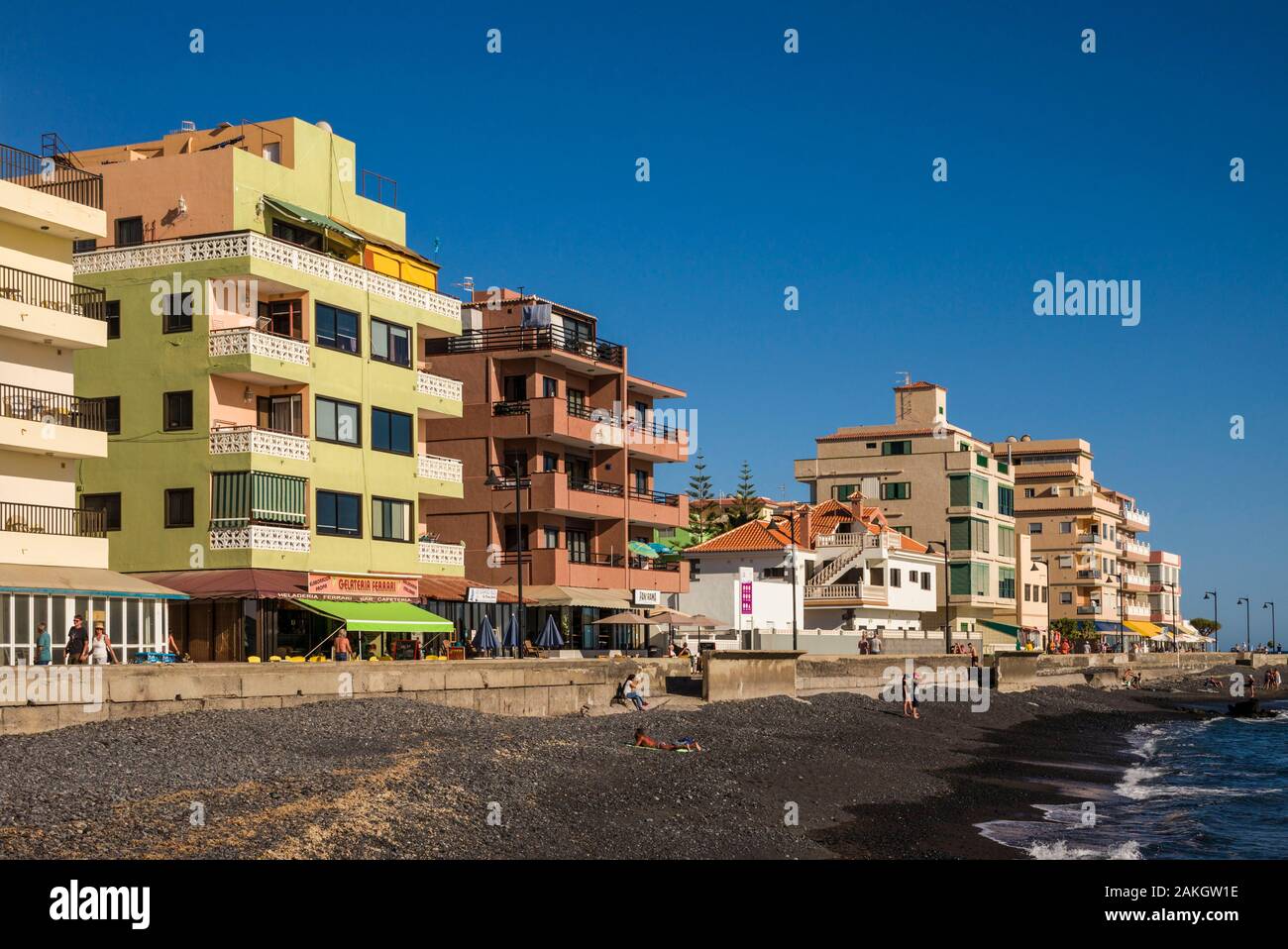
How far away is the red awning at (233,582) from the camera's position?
142 ft

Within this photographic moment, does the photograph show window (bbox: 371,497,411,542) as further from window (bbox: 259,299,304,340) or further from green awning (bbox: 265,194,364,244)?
green awning (bbox: 265,194,364,244)

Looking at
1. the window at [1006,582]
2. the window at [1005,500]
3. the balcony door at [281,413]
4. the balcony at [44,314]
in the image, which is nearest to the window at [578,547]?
the balcony door at [281,413]

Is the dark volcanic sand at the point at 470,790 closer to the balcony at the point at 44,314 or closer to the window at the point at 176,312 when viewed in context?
the balcony at the point at 44,314

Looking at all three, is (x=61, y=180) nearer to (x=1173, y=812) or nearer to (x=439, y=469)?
(x=439, y=469)

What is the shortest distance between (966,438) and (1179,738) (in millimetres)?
43460

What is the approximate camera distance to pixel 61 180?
148 ft

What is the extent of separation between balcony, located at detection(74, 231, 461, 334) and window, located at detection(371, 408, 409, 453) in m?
4.35

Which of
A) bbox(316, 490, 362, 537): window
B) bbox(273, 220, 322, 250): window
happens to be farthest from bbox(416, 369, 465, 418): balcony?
bbox(273, 220, 322, 250): window

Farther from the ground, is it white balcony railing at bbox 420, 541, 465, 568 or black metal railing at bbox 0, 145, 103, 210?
black metal railing at bbox 0, 145, 103, 210

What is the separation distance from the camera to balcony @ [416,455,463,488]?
175ft

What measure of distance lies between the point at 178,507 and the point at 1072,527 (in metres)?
104

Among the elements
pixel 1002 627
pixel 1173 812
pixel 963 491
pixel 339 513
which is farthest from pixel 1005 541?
pixel 1173 812

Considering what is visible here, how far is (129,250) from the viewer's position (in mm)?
46281

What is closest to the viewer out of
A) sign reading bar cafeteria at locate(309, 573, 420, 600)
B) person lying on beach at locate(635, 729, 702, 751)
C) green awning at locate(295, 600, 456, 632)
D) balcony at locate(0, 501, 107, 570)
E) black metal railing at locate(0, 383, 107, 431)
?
person lying on beach at locate(635, 729, 702, 751)
